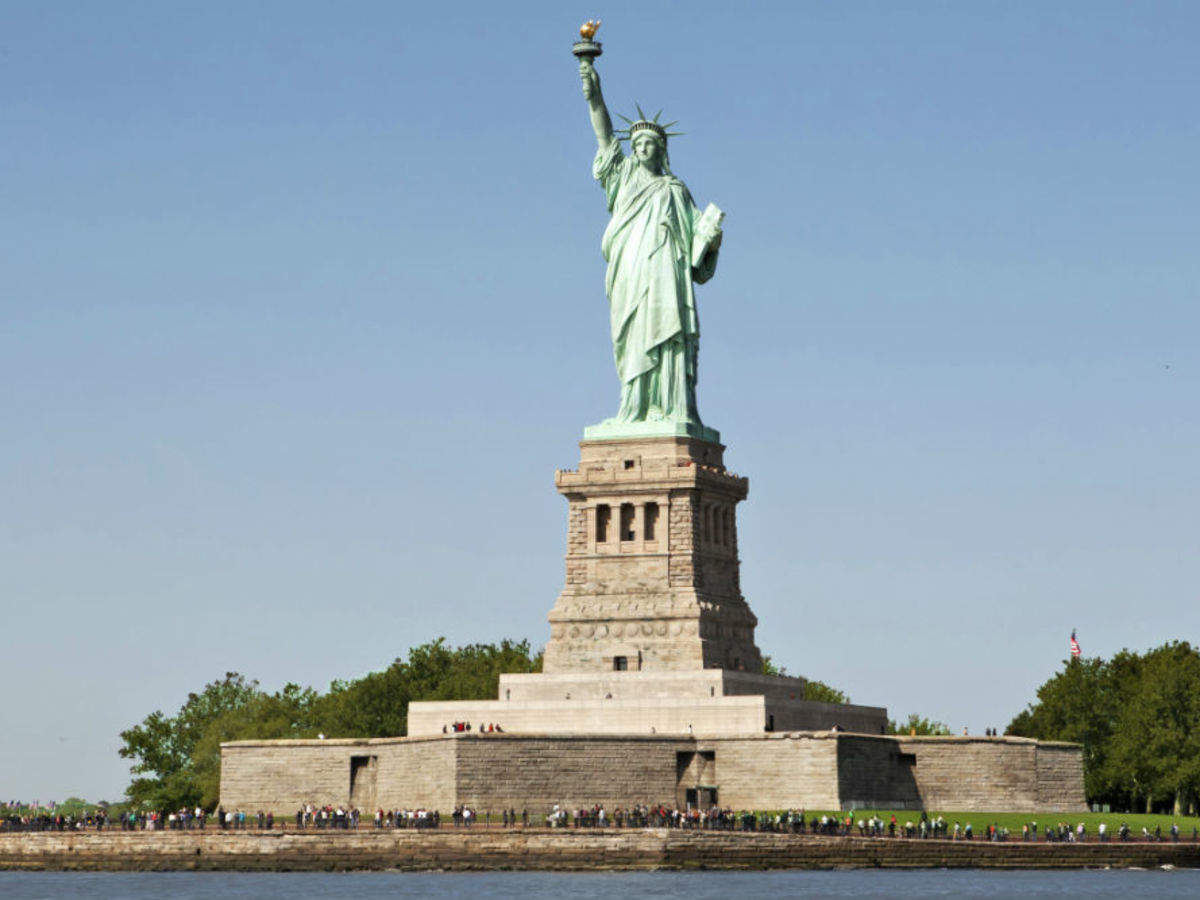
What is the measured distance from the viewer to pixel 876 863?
69.1m

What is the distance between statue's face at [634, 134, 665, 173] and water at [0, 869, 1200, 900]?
989 inches

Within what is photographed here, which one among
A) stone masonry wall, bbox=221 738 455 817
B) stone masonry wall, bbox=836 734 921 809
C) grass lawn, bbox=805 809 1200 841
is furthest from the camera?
stone masonry wall, bbox=221 738 455 817

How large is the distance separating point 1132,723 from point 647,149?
29155mm

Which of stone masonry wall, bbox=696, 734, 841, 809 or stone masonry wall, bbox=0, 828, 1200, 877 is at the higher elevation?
stone masonry wall, bbox=696, 734, 841, 809

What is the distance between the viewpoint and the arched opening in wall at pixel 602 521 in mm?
80250

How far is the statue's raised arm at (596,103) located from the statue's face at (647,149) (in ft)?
3.89

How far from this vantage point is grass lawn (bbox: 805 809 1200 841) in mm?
71812

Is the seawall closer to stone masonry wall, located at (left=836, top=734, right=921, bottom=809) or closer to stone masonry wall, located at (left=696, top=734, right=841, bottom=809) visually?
stone masonry wall, located at (left=696, top=734, right=841, bottom=809)

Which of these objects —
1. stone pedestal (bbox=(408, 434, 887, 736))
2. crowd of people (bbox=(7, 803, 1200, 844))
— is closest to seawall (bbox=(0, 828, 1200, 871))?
crowd of people (bbox=(7, 803, 1200, 844))

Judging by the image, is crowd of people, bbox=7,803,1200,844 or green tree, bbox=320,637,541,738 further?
green tree, bbox=320,637,541,738

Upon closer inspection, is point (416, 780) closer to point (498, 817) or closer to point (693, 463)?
point (498, 817)

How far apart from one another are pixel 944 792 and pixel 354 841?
18038 millimetres

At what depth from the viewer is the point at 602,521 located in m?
80.5

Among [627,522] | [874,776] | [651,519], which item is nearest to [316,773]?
[627,522]
